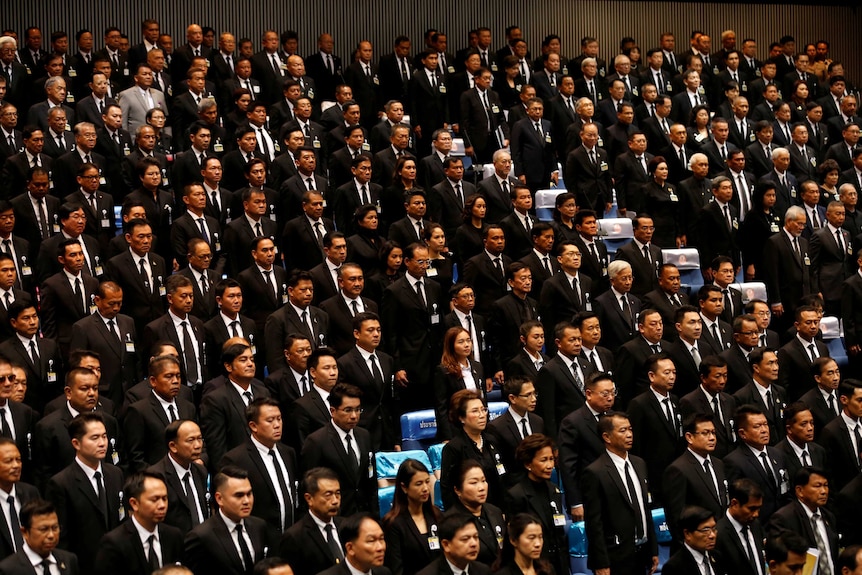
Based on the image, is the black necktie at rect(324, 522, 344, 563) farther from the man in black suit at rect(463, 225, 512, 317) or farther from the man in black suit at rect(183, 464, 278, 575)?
the man in black suit at rect(463, 225, 512, 317)

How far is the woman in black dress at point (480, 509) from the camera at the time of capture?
6.26 metres

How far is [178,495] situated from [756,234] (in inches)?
228

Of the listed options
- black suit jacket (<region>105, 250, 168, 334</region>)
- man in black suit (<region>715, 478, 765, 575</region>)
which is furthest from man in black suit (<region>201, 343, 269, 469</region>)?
man in black suit (<region>715, 478, 765, 575</region>)

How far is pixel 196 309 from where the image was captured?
8469mm

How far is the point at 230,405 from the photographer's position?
7.14 m

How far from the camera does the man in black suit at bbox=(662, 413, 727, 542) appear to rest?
23.1ft

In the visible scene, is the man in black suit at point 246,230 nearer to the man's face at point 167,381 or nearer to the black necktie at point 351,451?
the man's face at point 167,381

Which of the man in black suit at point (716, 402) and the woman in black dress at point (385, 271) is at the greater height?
the woman in black dress at point (385, 271)

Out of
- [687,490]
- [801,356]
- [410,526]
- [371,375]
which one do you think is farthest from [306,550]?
[801,356]

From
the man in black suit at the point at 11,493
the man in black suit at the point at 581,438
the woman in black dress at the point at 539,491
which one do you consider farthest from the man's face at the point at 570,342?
the man in black suit at the point at 11,493

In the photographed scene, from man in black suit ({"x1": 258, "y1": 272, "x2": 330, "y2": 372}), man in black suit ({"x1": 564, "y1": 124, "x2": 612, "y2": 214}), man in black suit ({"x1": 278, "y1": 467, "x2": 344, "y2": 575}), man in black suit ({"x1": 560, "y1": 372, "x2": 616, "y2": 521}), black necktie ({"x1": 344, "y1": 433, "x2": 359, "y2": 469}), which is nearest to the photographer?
man in black suit ({"x1": 278, "y1": 467, "x2": 344, "y2": 575})

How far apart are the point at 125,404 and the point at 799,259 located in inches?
213

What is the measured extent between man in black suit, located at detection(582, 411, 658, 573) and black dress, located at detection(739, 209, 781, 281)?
4.01 m

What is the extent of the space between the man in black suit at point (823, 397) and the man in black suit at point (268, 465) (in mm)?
3392
